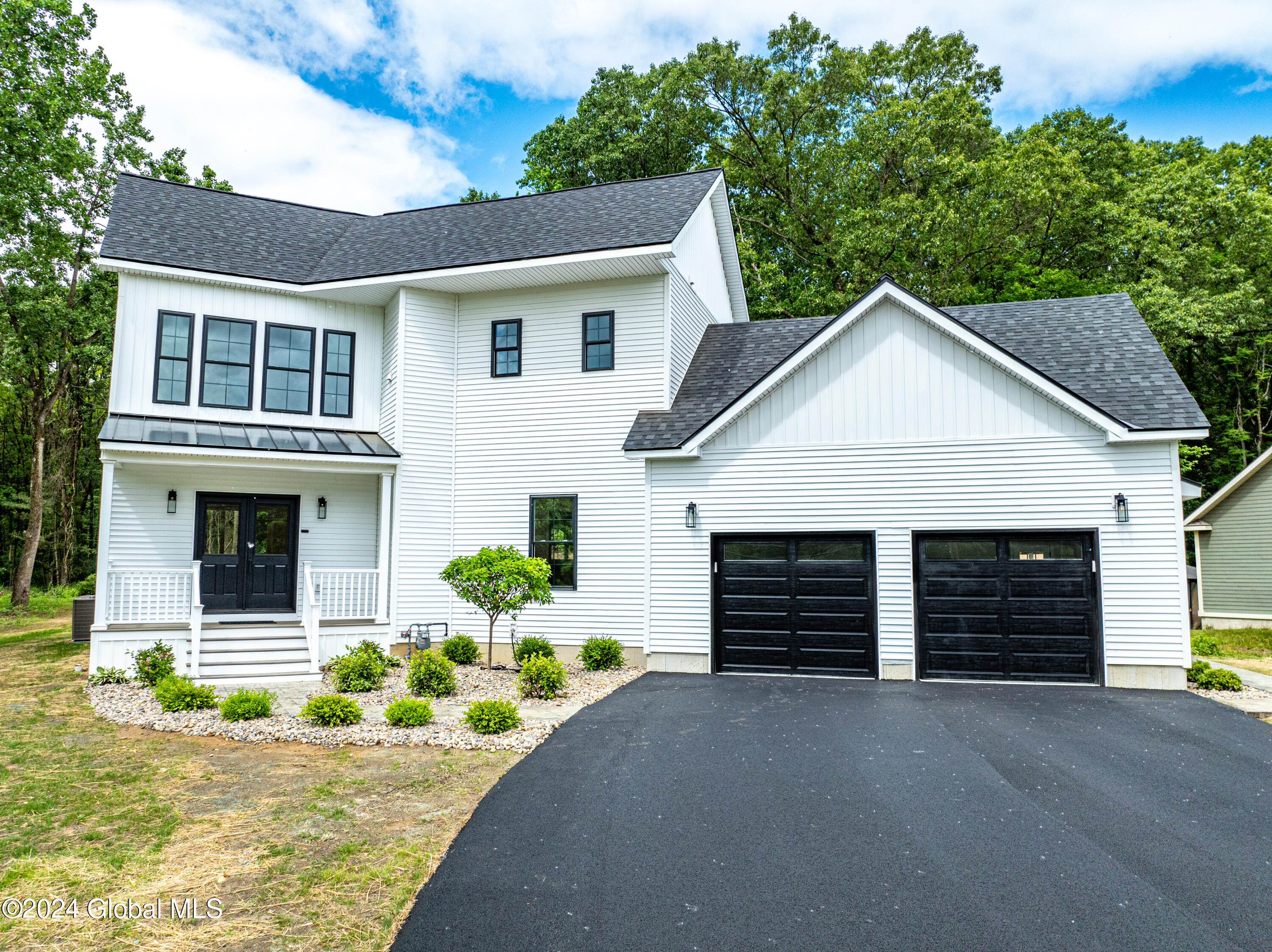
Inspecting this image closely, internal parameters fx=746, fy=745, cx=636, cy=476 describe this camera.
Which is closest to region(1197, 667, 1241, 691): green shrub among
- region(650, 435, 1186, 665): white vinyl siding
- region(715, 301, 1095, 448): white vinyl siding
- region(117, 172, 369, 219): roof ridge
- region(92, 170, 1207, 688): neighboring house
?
region(92, 170, 1207, 688): neighboring house

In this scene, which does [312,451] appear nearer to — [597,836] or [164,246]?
[164,246]

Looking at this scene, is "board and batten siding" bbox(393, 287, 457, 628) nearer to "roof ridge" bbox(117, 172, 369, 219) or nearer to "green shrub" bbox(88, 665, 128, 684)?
"green shrub" bbox(88, 665, 128, 684)

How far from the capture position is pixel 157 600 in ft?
39.1

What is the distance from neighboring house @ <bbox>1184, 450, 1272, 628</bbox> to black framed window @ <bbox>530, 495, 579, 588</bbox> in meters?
17.9

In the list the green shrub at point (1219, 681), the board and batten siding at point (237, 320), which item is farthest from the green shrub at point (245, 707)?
the green shrub at point (1219, 681)

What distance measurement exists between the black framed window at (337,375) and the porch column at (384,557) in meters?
1.61

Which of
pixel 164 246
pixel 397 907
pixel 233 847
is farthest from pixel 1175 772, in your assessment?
pixel 164 246

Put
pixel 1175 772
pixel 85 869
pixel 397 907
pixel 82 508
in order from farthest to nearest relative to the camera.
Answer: pixel 82 508 < pixel 1175 772 < pixel 85 869 < pixel 397 907

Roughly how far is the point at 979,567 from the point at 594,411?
6.84 meters

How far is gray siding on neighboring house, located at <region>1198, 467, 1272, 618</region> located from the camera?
1948 centimetres

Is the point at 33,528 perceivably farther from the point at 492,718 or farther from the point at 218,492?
the point at 492,718

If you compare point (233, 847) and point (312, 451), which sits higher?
point (312, 451)

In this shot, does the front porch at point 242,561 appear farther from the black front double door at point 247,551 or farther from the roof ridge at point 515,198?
the roof ridge at point 515,198

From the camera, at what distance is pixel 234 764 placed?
7.12m
